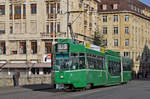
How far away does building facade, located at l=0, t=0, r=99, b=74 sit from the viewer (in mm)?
59528

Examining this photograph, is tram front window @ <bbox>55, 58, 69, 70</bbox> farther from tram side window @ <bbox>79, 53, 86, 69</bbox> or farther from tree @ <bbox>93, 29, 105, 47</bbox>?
tree @ <bbox>93, 29, 105, 47</bbox>

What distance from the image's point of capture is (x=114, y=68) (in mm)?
35000

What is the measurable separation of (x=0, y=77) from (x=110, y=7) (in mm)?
58580

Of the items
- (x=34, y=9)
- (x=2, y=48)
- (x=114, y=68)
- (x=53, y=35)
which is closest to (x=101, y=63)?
(x=114, y=68)

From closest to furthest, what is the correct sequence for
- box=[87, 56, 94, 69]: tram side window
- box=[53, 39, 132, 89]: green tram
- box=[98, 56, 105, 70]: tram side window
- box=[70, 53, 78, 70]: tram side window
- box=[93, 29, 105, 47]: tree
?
box=[53, 39, 132, 89]: green tram, box=[70, 53, 78, 70]: tram side window, box=[87, 56, 94, 69]: tram side window, box=[98, 56, 105, 70]: tram side window, box=[93, 29, 105, 47]: tree

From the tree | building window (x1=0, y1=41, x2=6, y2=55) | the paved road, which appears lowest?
the paved road

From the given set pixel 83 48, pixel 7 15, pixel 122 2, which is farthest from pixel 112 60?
pixel 122 2

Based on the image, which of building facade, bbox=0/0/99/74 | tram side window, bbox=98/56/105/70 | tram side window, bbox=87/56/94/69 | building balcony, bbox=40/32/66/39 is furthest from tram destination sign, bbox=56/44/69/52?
building balcony, bbox=40/32/66/39

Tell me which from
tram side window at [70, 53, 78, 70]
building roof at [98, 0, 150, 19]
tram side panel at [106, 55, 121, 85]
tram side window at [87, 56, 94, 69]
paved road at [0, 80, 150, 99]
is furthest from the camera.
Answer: building roof at [98, 0, 150, 19]

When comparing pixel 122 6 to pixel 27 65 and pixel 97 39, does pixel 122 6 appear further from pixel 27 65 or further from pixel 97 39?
pixel 27 65

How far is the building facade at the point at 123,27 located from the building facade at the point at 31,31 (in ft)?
94.5

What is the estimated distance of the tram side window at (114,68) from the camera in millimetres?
33391

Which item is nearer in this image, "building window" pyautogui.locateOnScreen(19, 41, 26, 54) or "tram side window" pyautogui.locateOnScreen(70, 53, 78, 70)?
"tram side window" pyautogui.locateOnScreen(70, 53, 78, 70)

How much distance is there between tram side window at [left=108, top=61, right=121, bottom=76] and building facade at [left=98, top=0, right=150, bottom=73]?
50.8 metres
